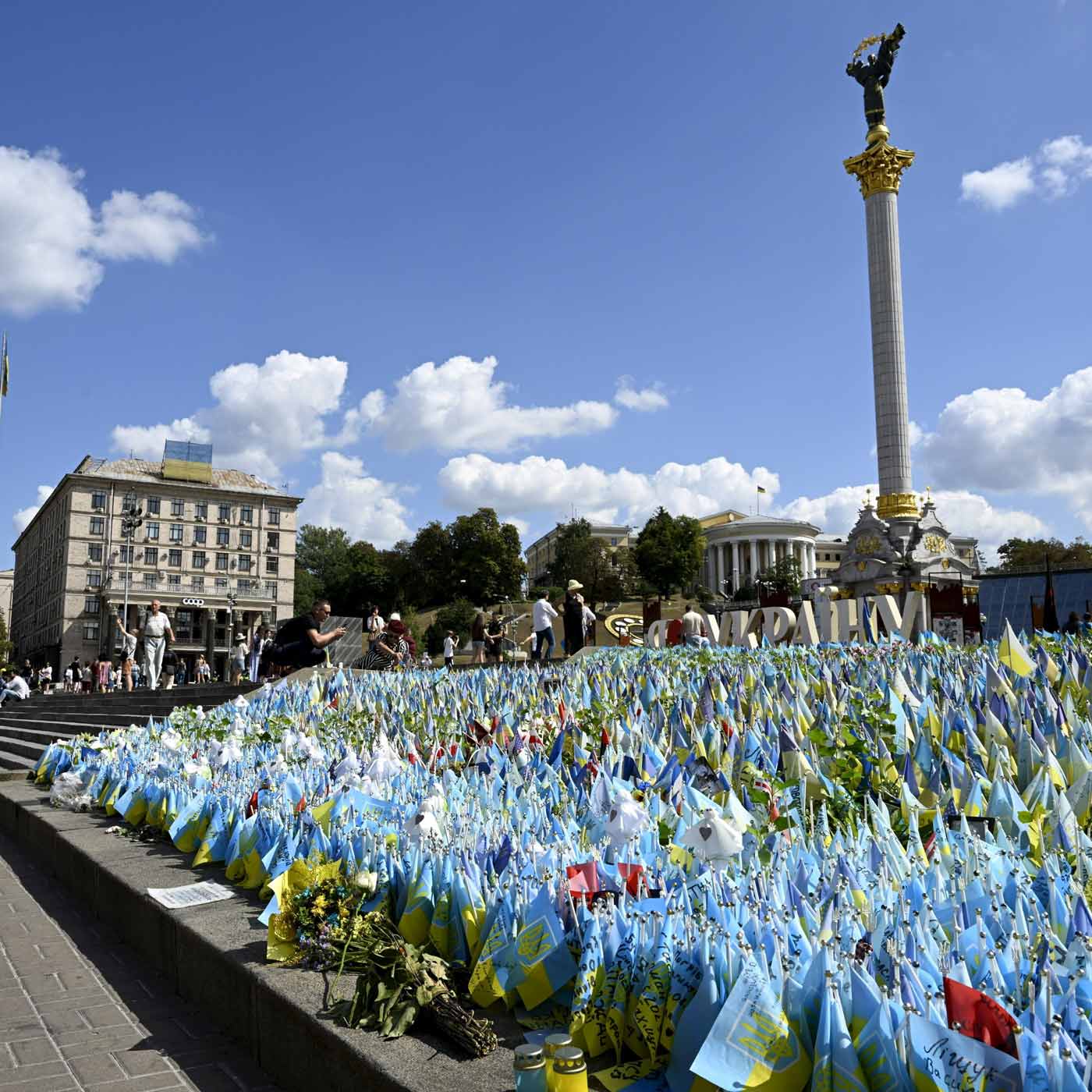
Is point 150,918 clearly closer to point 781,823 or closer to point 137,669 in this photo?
point 781,823

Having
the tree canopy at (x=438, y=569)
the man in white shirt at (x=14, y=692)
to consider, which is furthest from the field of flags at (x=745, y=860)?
the tree canopy at (x=438, y=569)

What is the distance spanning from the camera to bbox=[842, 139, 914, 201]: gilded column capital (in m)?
39.2

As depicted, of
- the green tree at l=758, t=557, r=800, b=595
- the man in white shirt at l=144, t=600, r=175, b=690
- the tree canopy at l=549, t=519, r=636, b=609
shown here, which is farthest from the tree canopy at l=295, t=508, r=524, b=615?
the man in white shirt at l=144, t=600, r=175, b=690

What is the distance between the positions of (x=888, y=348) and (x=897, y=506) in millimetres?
6562

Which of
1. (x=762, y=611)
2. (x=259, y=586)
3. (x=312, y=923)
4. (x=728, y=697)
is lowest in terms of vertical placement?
(x=312, y=923)

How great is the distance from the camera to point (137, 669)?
29.4m

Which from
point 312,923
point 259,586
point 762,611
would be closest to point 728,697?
point 312,923

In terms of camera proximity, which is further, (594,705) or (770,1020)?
(594,705)

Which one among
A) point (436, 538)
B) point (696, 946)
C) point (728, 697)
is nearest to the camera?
point (696, 946)

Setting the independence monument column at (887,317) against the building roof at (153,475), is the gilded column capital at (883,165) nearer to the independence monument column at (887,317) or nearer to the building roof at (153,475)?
the independence monument column at (887,317)

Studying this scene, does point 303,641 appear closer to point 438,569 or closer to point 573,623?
point 573,623

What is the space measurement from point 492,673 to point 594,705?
4909mm

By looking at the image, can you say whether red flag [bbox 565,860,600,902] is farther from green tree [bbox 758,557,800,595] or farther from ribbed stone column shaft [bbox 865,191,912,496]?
green tree [bbox 758,557,800,595]

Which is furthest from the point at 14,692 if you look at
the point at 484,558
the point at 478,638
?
the point at 484,558
